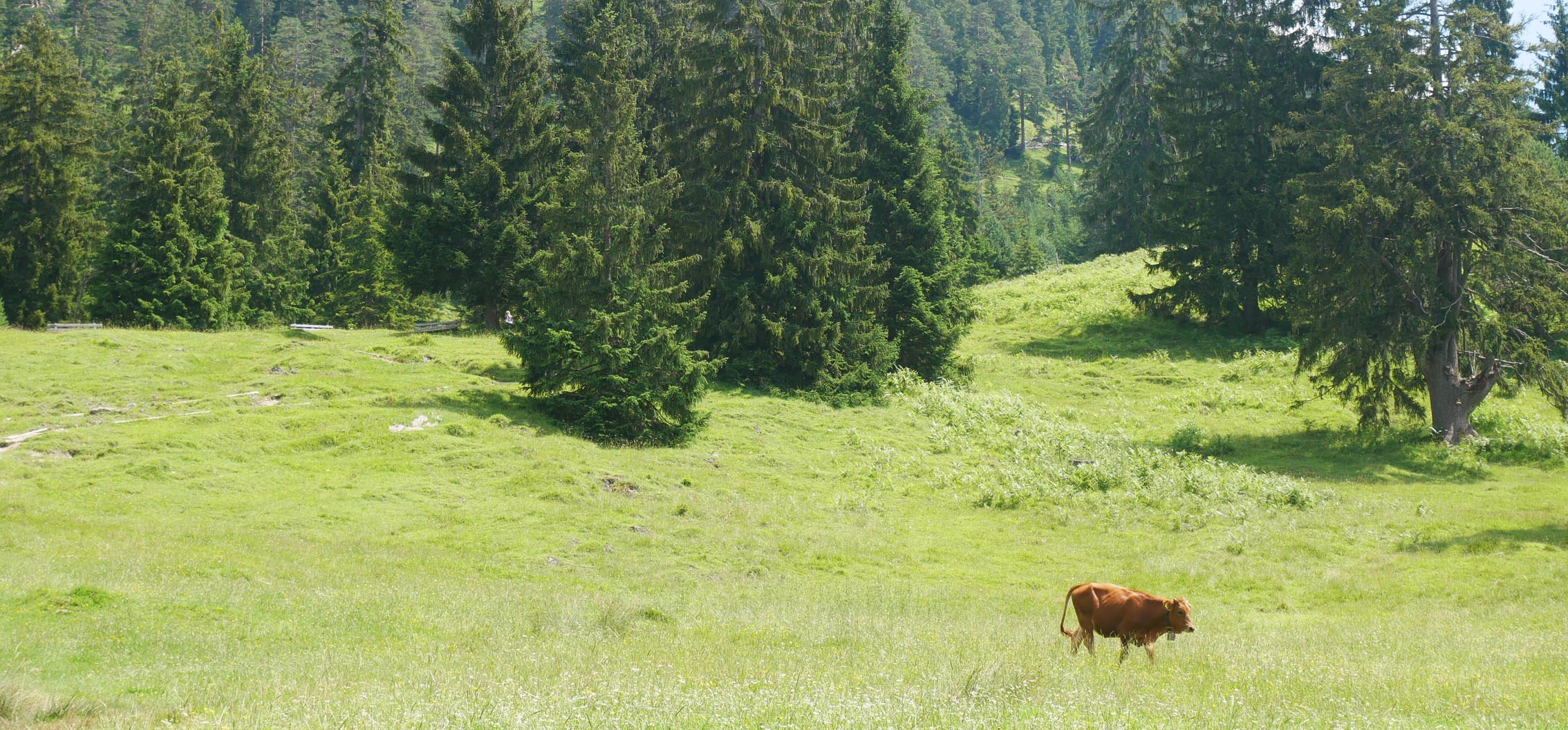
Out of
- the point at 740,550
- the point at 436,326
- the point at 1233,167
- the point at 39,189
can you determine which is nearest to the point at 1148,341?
the point at 1233,167

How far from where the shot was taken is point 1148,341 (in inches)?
1970

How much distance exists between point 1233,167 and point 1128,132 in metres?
27.7

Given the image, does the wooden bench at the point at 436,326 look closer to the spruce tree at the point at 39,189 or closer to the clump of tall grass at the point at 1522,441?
the spruce tree at the point at 39,189

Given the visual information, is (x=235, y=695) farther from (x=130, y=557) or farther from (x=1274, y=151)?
(x=1274, y=151)

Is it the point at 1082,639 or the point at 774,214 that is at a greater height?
the point at 774,214

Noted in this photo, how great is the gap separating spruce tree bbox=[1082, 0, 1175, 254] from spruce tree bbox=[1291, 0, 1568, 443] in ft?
111

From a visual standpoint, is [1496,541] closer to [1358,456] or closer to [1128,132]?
[1358,456]

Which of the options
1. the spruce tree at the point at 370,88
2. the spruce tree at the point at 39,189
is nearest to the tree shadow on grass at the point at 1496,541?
the spruce tree at the point at 39,189

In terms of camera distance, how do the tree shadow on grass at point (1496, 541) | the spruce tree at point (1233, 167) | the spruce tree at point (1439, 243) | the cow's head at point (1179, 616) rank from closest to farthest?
the cow's head at point (1179, 616), the tree shadow on grass at point (1496, 541), the spruce tree at point (1439, 243), the spruce tree at point (1233, 167)

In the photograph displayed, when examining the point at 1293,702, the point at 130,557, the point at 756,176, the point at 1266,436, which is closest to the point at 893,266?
the point at 756,176

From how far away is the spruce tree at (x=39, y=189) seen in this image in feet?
151

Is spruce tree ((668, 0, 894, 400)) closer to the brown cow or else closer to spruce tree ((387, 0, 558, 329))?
spruce tree ((387, 0, 558, 329))

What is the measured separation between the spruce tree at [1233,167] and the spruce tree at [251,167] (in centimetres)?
4784

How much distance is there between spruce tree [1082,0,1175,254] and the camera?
7162 cm
